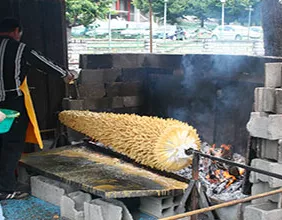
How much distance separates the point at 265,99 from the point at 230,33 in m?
27.4

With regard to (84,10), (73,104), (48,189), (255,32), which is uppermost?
(84,10)

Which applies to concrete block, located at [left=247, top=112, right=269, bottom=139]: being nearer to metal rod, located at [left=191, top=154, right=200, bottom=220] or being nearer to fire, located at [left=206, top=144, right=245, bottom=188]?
metal rod, located at [left=191, top=154, right=200, bottom=220]

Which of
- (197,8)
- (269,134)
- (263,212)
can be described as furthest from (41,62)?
(197,8)

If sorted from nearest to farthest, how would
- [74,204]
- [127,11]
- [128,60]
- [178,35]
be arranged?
[74,204], [128,60], [178,35], [127,11]

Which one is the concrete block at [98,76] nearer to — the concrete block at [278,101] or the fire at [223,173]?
the fire at [223,173]

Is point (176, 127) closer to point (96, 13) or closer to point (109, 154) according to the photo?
point (109, 154)

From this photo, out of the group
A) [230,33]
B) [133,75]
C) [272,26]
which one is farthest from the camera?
[230,33]

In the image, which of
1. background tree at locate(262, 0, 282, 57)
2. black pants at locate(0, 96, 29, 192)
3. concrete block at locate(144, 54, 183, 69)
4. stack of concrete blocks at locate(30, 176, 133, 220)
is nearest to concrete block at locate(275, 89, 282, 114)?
stack of concrete blocks at locate(30, 176, 133, 220)

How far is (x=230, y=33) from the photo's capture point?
97.6ft

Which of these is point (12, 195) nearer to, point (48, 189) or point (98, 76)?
point (48, 189)

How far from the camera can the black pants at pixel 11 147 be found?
4.25m

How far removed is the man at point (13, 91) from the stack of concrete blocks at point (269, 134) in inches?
89.3

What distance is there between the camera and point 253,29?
31.9 m

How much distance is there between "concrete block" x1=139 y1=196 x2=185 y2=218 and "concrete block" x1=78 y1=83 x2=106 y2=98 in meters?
2.42
